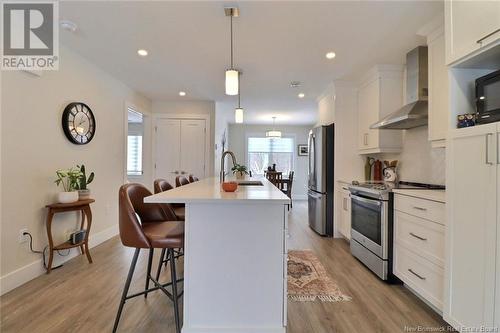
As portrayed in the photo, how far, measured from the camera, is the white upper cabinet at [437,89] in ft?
7.57

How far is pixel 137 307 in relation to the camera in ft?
6.68

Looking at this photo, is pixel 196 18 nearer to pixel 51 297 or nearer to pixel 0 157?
pixel 0 157

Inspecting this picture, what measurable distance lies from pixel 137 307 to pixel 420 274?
2.26 metres

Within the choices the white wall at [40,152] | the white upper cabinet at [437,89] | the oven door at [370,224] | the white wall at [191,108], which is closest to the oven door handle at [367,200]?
the oven door at [370,224]

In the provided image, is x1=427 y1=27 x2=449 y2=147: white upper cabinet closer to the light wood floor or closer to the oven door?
the oven door

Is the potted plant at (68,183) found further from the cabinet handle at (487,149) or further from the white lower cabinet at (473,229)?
the cabinet handle at (487,149)

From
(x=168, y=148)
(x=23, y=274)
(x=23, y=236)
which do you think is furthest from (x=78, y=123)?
(x=168, y=148)

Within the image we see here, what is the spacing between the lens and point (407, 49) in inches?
114

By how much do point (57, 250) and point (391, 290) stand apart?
3.34 meters

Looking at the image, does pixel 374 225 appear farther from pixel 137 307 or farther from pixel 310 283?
pixel 137 307

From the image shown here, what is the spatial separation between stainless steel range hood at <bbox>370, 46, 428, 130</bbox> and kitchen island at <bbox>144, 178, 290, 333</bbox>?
1894 mm

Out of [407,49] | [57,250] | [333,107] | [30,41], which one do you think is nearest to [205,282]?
[57,250]

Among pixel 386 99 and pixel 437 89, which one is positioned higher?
pixel 386 99

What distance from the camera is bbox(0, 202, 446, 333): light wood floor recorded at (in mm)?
1816
